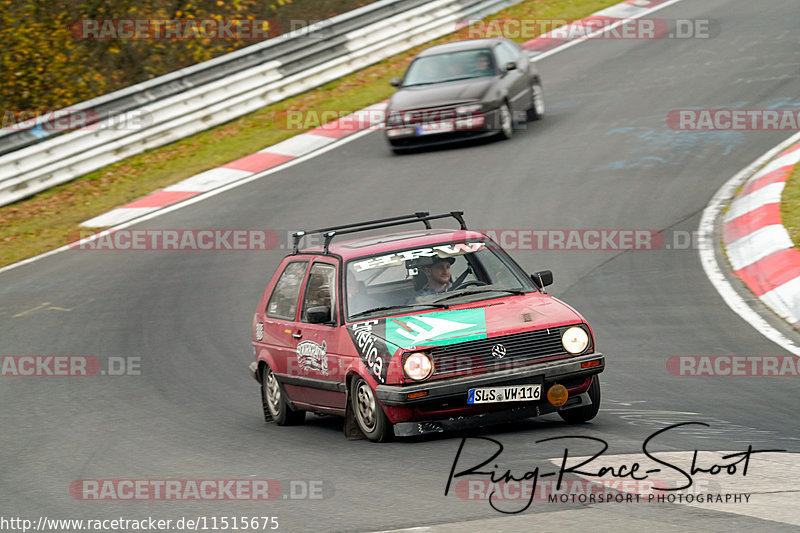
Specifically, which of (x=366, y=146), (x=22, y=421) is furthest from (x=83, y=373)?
(x=366, y=146)

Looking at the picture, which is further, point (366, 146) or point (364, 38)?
point (364, 38)

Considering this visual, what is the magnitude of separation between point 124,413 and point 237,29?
16878 mm

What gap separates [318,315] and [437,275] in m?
0.92

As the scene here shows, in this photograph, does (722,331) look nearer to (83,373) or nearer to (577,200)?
(577,200)

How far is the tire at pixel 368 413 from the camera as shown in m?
7.12

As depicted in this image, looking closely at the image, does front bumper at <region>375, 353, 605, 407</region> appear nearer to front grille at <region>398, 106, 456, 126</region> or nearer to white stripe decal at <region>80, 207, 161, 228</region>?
white stripe decal at <region>80, 207, 161, 228</region>

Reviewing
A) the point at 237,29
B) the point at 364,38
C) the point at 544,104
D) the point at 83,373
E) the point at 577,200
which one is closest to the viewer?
the point at 83,373

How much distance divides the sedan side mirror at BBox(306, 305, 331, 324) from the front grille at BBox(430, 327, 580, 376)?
113 cm

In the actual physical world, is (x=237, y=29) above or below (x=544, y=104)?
above

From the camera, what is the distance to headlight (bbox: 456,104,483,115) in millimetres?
17453

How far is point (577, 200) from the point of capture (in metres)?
14.3

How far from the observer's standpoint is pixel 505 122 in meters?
17.8

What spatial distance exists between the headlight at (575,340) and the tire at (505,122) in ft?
35.4

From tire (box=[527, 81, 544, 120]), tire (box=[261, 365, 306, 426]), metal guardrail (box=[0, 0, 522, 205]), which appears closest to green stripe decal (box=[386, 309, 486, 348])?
tire (box=[261, 365, 306, 426])
